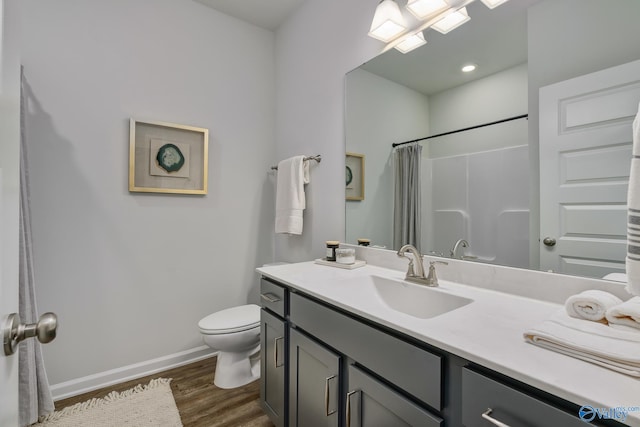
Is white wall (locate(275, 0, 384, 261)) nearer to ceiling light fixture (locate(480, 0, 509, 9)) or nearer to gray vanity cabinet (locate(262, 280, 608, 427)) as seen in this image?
ceiling light fixture (locate(480, 0, 509, 9))

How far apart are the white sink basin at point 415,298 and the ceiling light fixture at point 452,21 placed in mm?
1156

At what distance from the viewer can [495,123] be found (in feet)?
3.90

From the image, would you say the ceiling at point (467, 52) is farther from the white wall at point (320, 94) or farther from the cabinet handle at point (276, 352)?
the cabinet handle at point (276, 352)

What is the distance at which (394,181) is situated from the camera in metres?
1.58

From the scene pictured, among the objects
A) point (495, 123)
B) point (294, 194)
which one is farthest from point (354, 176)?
point (495, 123)

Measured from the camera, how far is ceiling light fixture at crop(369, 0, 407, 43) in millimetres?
1468

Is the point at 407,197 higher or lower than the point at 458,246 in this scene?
higher

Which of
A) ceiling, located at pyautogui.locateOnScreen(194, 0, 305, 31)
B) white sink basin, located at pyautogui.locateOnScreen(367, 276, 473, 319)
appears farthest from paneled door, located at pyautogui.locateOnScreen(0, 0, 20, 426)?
ceiling, located at pyautogui.locateOnScreen(194, 0, 305, 31)

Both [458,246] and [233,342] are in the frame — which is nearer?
[458,246]

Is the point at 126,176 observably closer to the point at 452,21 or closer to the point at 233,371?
the point at 233,371

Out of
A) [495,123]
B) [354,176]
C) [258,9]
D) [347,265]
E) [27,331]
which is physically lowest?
[347,265]

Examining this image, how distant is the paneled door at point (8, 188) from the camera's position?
49 centimetres

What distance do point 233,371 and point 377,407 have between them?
1289 mm

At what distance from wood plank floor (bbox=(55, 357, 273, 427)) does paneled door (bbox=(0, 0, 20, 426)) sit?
1.17m
